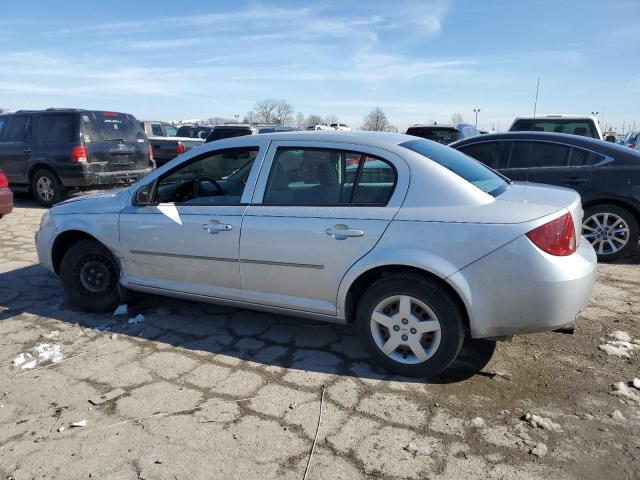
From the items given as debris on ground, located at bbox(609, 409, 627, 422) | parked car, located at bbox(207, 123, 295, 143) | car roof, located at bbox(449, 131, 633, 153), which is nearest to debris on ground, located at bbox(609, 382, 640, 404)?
debris on ground, located at bbox(609, 409, 627, 422)

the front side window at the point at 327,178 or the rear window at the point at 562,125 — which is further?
the rear window at the point at 562,125

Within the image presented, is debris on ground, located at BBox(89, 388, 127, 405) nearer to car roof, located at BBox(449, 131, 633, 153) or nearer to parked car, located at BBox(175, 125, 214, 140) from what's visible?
car roof, located at BBox(449, 131, 633, 153)

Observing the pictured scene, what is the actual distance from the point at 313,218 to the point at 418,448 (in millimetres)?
1571

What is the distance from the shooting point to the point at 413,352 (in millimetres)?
3264

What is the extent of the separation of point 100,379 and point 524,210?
2.98 metres

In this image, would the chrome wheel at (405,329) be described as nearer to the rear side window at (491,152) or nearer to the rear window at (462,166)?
the rear window at (462,166)

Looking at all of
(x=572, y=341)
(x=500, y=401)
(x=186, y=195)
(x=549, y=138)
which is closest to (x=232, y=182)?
(x=186, y=195)

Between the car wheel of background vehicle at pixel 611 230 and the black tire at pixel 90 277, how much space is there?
536 cm

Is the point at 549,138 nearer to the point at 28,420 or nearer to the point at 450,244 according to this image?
the point at 450,244

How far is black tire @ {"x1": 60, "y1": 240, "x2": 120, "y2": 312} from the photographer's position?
4.51 metres

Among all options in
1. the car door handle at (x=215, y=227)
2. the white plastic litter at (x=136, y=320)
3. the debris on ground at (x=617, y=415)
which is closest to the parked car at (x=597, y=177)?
the debris on ground at (x=617, y=415)

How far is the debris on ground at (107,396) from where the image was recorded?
10.2 feet

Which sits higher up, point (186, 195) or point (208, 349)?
point (186, 195)

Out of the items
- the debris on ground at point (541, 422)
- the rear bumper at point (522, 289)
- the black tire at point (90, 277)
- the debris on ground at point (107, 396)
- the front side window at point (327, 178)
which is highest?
the front side window at point (327, 178)
